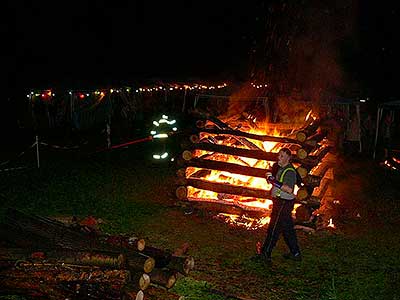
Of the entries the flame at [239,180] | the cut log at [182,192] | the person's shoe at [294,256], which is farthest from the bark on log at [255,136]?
the person's shoe at [294,256]

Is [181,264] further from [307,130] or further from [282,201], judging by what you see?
[307,130]

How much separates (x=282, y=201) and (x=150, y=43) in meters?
50.0

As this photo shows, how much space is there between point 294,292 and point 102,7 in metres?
49.1

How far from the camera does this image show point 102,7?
169 ft

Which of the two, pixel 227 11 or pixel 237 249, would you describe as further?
pixel 227 11

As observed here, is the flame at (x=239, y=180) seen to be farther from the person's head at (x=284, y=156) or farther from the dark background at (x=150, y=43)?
the dark background at (x=150, y=43)

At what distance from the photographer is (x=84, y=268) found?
6.59 metres

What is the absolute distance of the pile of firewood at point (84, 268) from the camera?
6.21 meters

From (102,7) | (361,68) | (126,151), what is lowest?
(126,151)

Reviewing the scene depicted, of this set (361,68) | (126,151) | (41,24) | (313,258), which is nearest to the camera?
(313,258)

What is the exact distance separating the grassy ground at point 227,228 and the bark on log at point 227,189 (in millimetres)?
698

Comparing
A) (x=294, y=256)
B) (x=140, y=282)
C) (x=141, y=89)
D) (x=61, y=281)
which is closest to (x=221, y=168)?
(x=294, y=256)

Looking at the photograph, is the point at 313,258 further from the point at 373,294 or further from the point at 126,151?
the point at 126,151

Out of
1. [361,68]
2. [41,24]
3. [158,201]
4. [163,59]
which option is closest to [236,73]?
[163,59]
